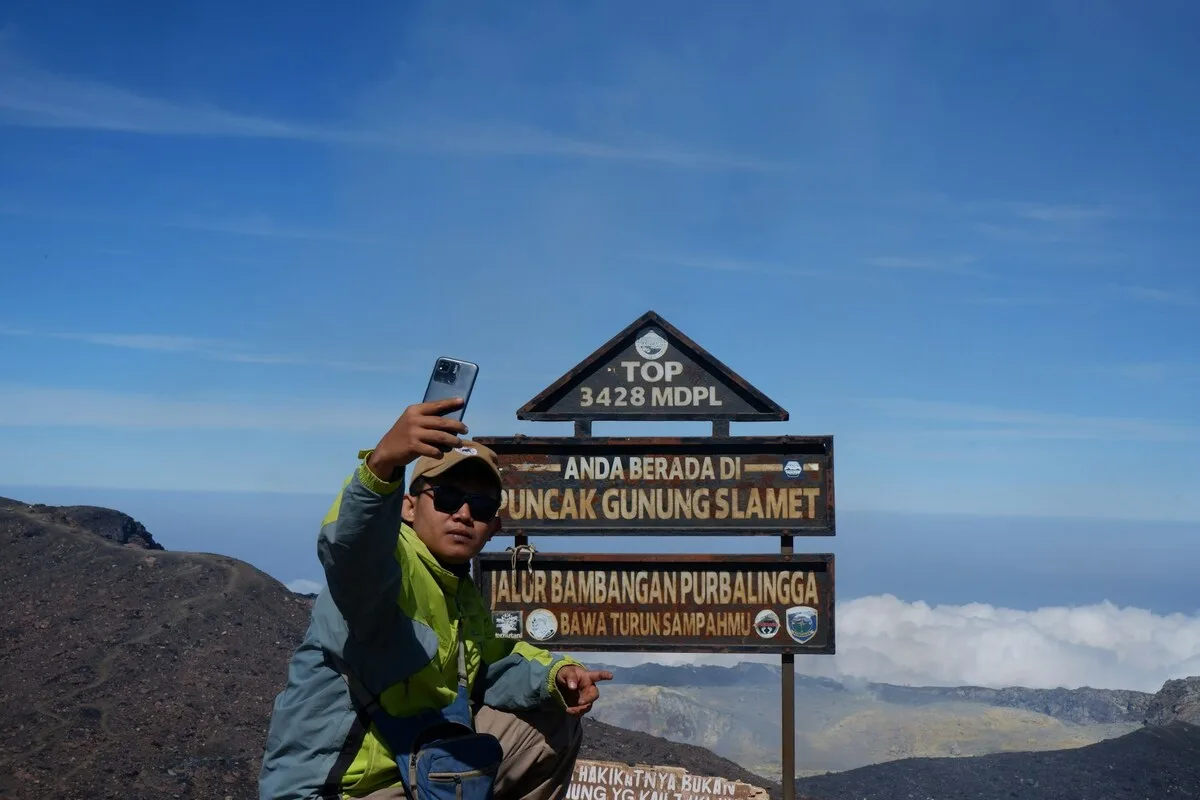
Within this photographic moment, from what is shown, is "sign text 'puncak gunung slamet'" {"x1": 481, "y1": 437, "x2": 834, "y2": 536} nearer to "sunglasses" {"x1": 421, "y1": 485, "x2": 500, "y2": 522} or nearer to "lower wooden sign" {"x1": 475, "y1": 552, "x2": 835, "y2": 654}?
"lower wooden sign" {"x1": 475, "y1": 552, "x2": 835, "y2": 654}

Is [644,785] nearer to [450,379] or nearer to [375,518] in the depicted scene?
[450,379]

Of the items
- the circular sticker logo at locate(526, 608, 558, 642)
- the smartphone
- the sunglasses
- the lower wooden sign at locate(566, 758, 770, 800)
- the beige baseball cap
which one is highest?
the smartphone

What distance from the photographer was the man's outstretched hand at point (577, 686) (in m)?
Result: 4.28

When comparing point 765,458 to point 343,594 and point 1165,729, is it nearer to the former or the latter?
point 343,594

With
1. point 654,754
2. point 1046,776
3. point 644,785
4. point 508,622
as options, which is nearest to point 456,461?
point 508,622

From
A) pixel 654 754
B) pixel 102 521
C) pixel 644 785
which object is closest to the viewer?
pixel 644 785

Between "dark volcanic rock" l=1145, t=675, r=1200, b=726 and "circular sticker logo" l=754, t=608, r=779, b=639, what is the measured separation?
11064mm

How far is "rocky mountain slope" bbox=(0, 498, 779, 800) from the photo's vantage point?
10453 millimetres

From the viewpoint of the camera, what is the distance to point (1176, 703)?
17.4m

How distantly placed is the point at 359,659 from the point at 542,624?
15.6 ft

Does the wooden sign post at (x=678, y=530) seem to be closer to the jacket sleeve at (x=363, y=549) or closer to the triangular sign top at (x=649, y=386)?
the triangular sign top at (x=649, y=386)

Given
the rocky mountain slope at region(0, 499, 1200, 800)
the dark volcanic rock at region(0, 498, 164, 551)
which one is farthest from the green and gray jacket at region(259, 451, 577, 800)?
the dark volcanic rock at region(0, 498, 164, 551)

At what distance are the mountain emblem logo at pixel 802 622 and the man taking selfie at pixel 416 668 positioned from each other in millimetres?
3866

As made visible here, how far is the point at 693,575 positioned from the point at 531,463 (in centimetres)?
144
